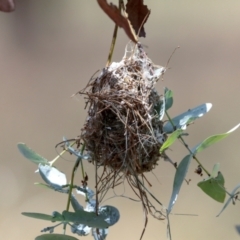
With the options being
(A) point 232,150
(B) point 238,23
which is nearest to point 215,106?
(A) point 232,150

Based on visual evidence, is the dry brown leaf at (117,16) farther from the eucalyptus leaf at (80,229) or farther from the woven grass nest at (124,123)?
the eucalyptus leaf at (80,229)

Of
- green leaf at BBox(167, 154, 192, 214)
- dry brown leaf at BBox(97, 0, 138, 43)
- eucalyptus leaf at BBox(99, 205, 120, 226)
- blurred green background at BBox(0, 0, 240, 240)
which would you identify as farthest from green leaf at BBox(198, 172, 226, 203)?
blurred green background at BBox(0, 0, 240, 240)

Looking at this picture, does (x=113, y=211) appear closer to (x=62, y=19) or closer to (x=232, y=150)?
(x=232, y=150)

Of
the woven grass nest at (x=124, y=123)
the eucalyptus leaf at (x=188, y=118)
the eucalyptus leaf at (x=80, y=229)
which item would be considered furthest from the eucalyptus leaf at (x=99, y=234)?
the eucalyptus leaf at (x=188, y=118)

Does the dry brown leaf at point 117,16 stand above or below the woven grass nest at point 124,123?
above

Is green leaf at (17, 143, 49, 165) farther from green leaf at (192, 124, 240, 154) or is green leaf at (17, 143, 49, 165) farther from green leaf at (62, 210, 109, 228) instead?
green leaf at (192, 124, 240, 154)

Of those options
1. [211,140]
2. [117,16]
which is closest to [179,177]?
[211,140]
